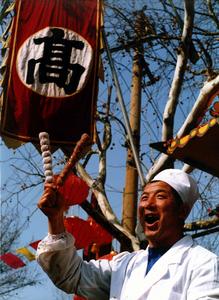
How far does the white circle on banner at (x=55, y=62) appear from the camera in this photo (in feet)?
21.9

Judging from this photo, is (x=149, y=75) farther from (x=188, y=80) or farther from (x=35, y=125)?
(x=35, y=125)

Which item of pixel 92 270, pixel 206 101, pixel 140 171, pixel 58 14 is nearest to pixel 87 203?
pixel 140 171

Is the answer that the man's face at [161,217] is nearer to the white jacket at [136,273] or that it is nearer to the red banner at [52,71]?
the white jacket at [136,273]

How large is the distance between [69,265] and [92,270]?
14 cm

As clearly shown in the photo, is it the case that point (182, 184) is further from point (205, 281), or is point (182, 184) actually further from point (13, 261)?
point (13, 261)

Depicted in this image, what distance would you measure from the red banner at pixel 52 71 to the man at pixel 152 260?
3.98 m

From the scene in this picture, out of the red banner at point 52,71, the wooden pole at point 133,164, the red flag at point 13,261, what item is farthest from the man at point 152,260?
the red flag at point 13,261

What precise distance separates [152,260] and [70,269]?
361 millimetres

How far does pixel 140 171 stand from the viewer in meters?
6.24

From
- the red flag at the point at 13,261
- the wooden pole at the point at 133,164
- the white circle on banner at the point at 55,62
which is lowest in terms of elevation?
the red flag at the point at 13,261

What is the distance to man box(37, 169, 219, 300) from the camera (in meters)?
2.29

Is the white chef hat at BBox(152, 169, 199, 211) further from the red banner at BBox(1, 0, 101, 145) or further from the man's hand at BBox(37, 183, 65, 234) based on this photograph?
the red banner at BBox(1, 0, 101, 145)

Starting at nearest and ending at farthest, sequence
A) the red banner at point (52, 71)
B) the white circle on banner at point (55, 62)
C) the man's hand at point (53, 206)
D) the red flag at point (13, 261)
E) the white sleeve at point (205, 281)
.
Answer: the white sleeve at point (205, 281)
the man's hand at point (53, 206)
the red banner at point (52, 71)
the white circle on banner at point (55, 62)
the red flag at point (13, 261)

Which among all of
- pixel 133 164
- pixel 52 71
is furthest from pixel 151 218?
pixel 133 164
